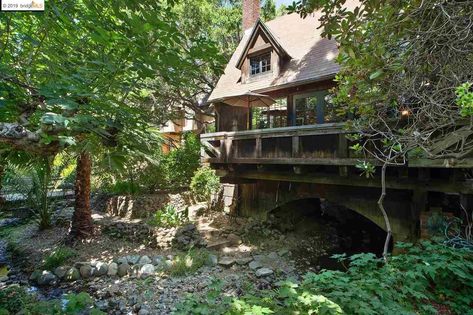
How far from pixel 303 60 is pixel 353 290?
941 cm

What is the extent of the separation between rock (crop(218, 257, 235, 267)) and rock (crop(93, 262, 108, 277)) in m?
3.29

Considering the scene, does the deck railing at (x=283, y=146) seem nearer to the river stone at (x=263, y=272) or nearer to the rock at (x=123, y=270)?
the river stone at (x=263, y=272)

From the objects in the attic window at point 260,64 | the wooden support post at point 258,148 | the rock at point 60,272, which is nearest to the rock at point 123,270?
the rock at point 60,272

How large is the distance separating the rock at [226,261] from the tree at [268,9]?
15.4 m

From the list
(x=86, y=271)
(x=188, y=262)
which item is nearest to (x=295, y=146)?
(x=188, y=262)

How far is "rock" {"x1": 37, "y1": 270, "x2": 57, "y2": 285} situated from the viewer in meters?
7.25

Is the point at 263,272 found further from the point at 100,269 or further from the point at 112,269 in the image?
the point at 100,269

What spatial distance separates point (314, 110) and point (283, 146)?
3180mm

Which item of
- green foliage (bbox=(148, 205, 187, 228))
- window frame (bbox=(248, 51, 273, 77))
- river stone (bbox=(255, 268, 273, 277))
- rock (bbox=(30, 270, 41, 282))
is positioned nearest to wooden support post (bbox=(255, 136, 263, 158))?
river stone (bbox=(255, 268, 273, 277))

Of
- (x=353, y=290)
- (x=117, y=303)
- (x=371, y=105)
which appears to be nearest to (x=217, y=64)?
(x=371, y=105)

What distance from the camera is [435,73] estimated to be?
4.11m

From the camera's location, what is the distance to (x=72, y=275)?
7453 millimetres

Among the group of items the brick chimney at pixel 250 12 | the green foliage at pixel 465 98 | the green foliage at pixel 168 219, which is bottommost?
the green foliage at pixel 168 219

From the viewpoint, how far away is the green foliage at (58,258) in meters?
7.78
